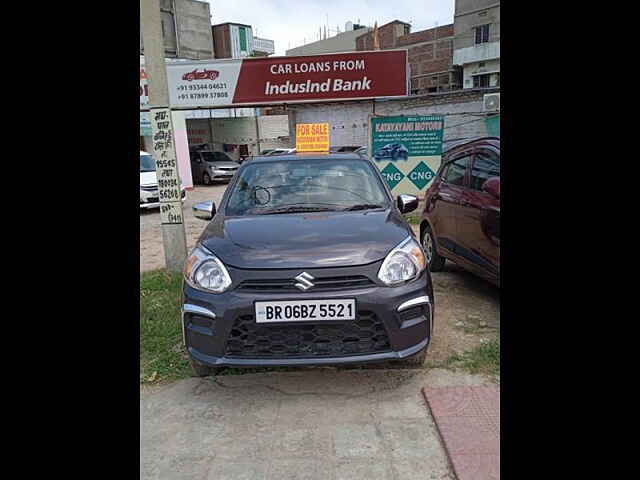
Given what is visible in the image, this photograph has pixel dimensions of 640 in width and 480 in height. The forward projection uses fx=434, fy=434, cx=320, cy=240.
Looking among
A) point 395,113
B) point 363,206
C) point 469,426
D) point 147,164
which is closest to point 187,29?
point 395,113

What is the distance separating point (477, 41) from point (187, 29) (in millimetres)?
24024

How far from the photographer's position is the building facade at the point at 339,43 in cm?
5259

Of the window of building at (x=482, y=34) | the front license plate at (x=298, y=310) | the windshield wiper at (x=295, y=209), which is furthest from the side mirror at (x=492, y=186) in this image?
the window of building at (x=482, y=34)

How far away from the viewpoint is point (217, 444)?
2426 mm

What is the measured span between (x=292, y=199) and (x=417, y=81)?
148 ft

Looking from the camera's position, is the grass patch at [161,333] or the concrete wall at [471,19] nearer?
the grass patch at [161,333]

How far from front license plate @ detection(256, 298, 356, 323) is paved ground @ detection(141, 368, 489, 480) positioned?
2.08 feet

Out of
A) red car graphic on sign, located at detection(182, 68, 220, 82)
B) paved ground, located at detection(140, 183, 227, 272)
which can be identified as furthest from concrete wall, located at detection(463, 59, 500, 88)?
paved ground, located at detection(140, 183, 227, 272)

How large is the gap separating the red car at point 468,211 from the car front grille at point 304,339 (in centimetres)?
162

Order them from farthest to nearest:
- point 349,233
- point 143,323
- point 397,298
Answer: point 143,323 → point 349,233 → point 397,298

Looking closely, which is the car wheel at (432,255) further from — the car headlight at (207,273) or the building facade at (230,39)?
the building facade at (230,39)
